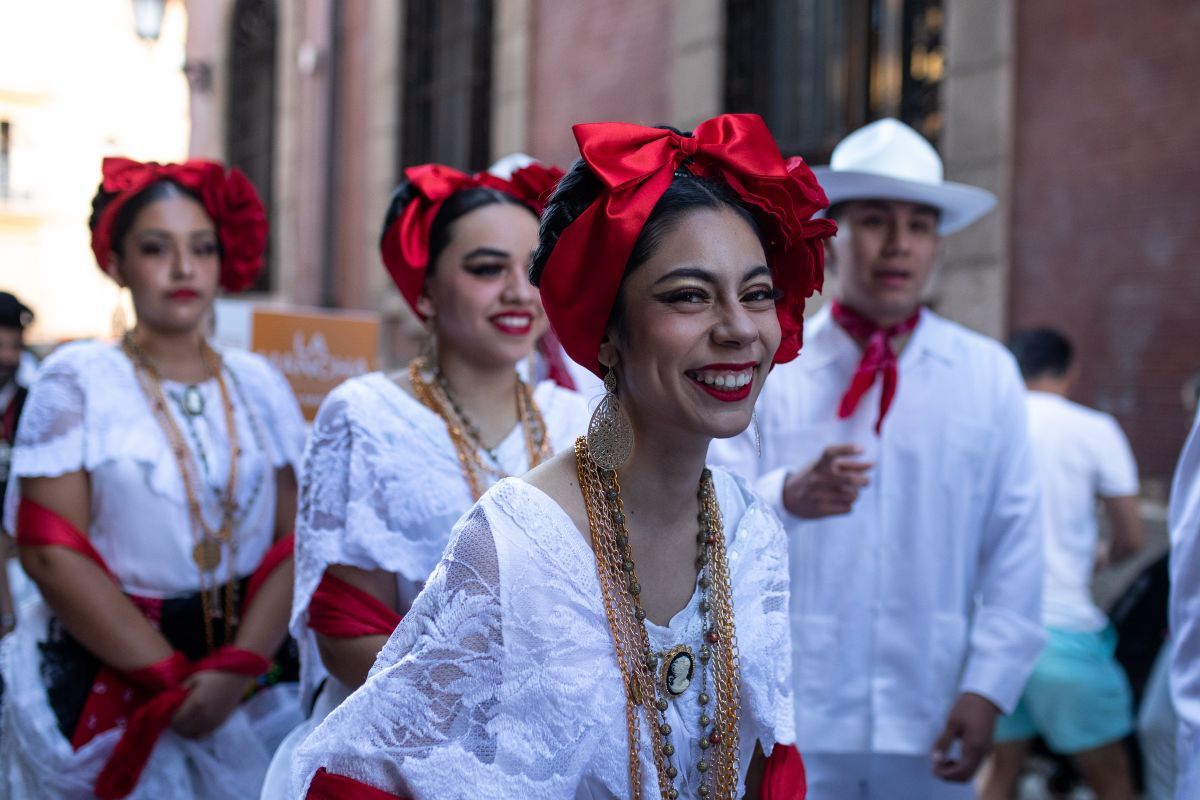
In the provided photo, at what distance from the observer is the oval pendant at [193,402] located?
10.3ft

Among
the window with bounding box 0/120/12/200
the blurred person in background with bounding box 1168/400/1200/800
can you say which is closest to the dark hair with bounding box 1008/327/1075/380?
the blurred person in background with bounding box 1168/400/1200/800

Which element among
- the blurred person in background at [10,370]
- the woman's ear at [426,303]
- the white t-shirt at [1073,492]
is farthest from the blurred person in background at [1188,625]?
the blurred person in background at [10,370]

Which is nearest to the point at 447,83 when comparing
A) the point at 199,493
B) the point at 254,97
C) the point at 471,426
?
the point at 254,97

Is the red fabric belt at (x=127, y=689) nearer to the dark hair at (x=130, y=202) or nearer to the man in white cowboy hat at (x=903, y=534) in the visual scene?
the dark hair at (x=130, y=202)

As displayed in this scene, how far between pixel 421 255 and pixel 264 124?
13.1m

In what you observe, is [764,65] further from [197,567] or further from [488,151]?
[197,567]

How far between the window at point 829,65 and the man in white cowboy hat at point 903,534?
396cm

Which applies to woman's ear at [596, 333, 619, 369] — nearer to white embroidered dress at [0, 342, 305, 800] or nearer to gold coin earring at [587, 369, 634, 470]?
gold coin earring at [587, 369, 634, 470]

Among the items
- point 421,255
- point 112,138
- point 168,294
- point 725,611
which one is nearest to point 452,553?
point 725,611

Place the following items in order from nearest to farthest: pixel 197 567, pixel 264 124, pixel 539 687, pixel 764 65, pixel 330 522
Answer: pixel 539 687
pixel 330 522
pixel 197 567
pixel 764 65
pixel 264 124

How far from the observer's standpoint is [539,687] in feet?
5.13

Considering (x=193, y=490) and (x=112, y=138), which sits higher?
(x=112, y=138)

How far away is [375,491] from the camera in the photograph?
2348 millimetres

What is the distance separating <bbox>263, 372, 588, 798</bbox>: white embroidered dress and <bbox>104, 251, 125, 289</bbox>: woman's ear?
1.08 m
